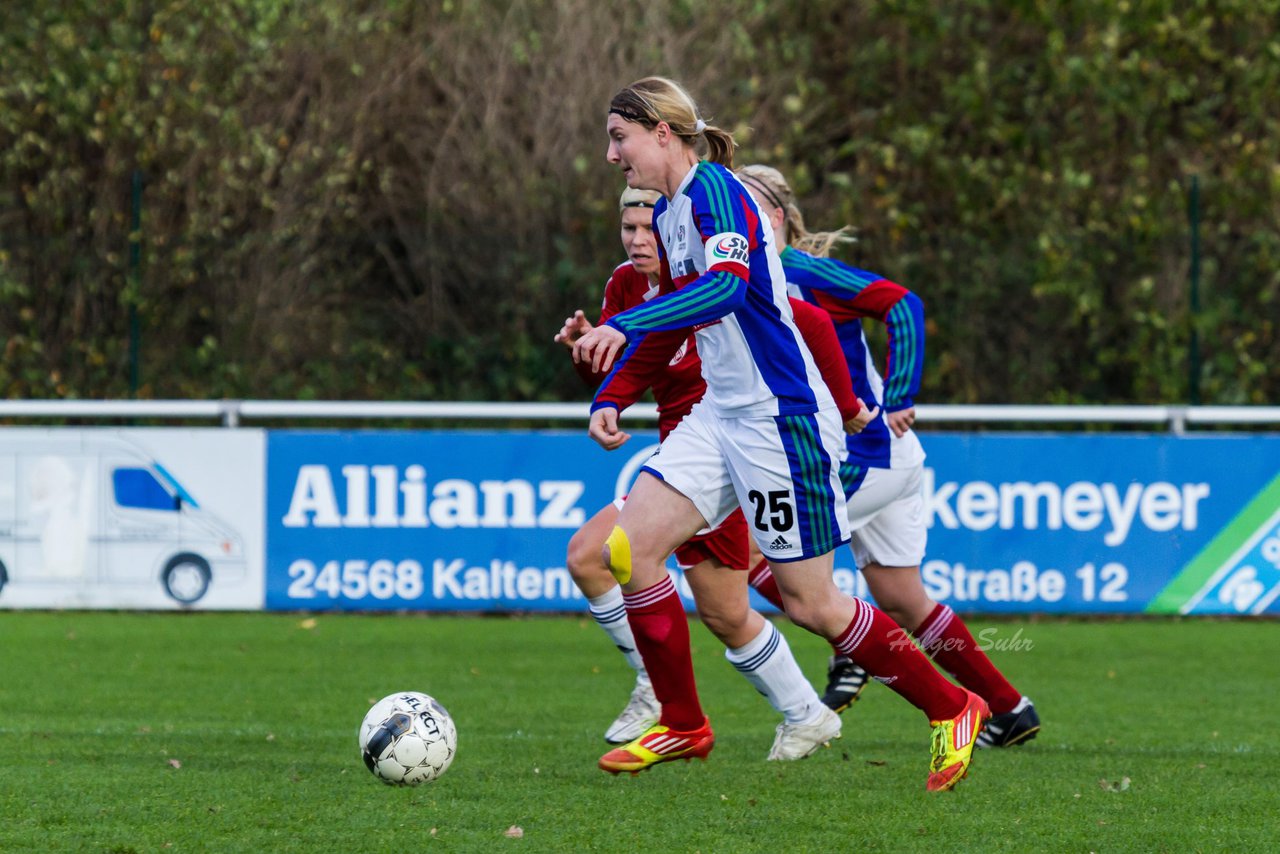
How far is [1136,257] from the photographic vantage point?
12.2 metres

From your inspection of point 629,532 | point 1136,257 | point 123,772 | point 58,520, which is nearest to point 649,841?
point 629,532

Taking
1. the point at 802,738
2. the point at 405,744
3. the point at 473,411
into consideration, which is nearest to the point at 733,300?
the point at 405,744

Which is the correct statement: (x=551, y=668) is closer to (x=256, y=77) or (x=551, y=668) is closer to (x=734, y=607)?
(x=734, y=607)

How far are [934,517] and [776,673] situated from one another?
4874 millimetres

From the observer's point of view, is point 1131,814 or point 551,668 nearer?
point 1131,814

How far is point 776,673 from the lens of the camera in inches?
227

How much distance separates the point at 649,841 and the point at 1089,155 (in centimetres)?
1173

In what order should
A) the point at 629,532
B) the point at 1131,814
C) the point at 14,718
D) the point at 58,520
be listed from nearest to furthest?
the point at 1131,814, the point at 629,532, the point at 14,718, the point at 58,520

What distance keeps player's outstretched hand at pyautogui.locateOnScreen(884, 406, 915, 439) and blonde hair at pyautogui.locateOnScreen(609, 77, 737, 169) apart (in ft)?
4.82

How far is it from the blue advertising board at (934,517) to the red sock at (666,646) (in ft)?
16.0

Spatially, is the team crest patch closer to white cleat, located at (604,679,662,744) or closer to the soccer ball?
the soccer ball

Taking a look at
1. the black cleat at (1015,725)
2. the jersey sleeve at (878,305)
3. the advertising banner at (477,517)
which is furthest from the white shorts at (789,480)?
the advertising banner at (477,517)

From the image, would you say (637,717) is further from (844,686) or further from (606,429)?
(606,429)

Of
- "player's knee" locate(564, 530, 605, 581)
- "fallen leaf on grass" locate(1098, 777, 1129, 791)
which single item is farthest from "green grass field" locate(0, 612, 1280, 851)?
"player's knee" locate(564, 530, 605, 581)
